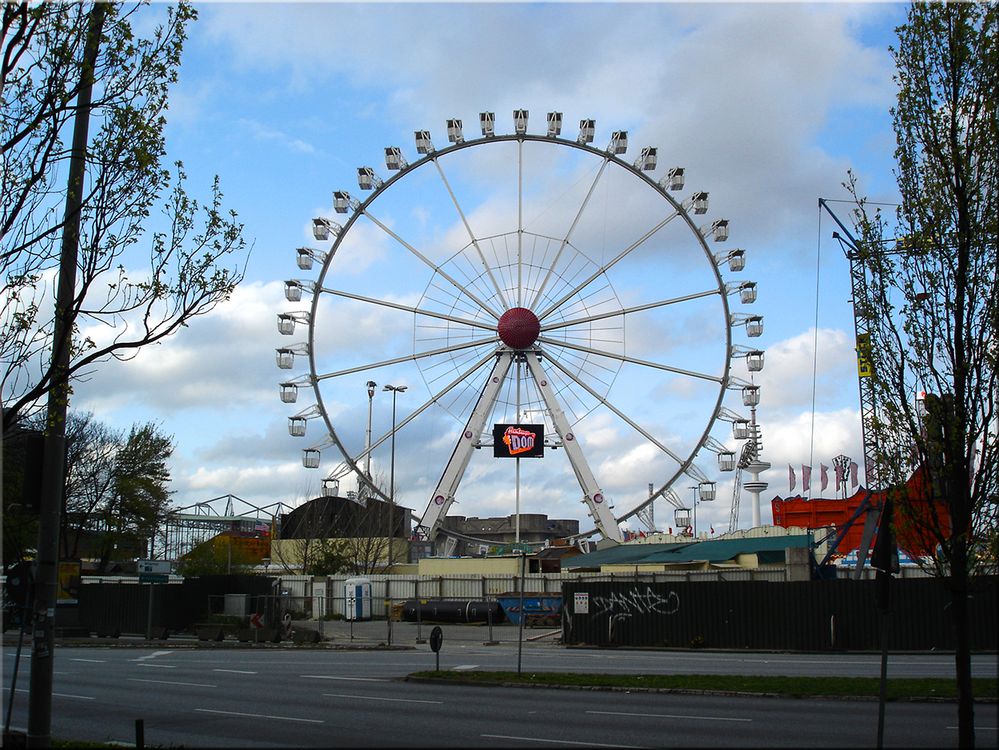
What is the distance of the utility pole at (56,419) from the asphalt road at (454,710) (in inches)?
114

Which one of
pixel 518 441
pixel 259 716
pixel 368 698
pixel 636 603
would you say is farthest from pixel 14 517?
pixel 259 716

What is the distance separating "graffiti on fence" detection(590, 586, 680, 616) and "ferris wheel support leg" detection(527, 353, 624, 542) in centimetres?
1159

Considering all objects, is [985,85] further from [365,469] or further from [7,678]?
[365,469]

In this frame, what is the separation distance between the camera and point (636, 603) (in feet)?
114

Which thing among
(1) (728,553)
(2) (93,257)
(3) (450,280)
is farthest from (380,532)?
(2) (93,257)

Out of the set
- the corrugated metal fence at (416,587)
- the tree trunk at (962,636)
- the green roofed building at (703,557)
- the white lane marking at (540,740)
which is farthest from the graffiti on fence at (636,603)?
Answer: the tree trunk at (962,636)

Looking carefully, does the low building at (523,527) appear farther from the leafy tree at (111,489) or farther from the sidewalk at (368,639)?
the sidewalk at (368,639)

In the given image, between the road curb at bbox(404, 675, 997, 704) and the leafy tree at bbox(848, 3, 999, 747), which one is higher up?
the leafy tree at bbox(848, 3, 999, 747)

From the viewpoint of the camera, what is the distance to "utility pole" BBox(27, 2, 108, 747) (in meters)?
11.5

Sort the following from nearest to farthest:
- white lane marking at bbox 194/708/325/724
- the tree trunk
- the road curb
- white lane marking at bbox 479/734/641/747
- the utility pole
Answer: the tree trunk < the utility pole < white lane marking at bbox 479/734/641/747 < white lane marking at bbox 194/708/325/724 < the road curb

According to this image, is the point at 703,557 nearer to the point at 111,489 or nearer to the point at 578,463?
the point at 578,463

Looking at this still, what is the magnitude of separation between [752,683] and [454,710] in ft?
19.4

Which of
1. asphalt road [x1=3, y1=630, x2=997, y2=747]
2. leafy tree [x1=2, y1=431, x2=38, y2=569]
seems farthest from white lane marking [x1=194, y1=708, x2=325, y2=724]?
leafy tree [x1=2, y1=431, x2=38, y2=569]

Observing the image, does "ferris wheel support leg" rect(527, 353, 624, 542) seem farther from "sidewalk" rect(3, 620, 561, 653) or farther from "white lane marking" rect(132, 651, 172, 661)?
A: "white lane marking" rect(132, 651, 172, 661)
